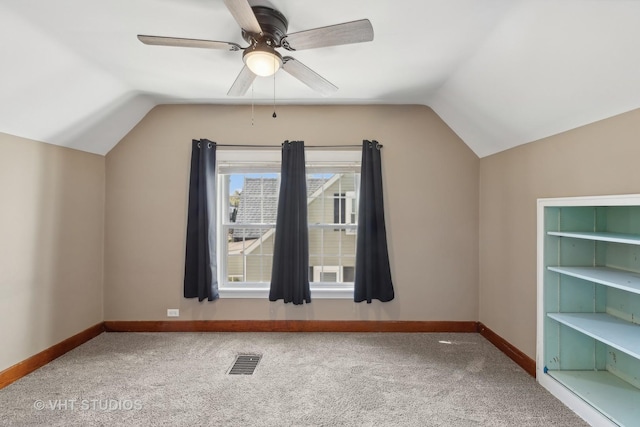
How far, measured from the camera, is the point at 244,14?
4.97 ft

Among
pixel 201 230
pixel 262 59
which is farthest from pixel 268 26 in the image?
pixel 201 230

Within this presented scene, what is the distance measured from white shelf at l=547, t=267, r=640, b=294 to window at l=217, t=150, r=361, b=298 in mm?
1973

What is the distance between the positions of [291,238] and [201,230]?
0.95 meters

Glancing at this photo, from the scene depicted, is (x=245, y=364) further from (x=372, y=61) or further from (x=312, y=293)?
(x=372, y=61)

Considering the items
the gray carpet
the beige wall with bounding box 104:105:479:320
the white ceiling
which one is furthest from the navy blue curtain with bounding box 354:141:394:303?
the white ceiling

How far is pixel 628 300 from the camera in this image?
7.26 feet

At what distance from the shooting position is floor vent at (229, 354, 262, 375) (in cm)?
261

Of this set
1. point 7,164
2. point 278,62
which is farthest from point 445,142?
point 7,164

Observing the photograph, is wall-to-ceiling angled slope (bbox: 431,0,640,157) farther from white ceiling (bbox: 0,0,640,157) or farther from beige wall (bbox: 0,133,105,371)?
beige wall (bbox: 0,133,105,371)

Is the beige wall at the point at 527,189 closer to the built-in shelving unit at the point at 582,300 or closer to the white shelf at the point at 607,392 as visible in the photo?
the built-in shelving unit at the point at 582,300

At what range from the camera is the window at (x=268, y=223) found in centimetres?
362

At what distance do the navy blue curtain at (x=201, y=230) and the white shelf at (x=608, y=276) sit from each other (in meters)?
3.06

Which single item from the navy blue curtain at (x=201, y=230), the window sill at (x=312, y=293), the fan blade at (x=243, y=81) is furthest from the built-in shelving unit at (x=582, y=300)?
the navy blue curtain at (x=201, y=230)

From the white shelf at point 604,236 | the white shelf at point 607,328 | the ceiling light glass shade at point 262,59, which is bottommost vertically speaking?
the white shelf at point 607,328
